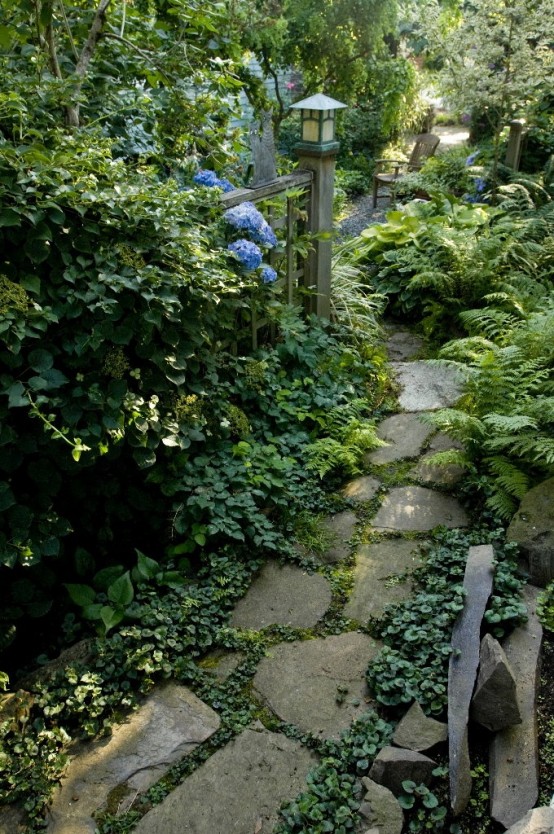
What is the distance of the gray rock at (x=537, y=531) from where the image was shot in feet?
9.32

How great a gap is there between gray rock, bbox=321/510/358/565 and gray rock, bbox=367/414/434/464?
1.78 feet

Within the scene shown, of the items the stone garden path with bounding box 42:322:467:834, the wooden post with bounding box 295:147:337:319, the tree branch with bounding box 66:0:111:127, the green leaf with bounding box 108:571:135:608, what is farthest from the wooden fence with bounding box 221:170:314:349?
the green leaf with bounding box 108:571:135:608

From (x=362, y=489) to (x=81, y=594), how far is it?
160 cm

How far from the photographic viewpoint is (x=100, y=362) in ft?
9.23

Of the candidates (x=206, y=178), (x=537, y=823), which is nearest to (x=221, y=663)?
(x=537, y=823)

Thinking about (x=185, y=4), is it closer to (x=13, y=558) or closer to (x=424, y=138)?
(x=13, y=558)

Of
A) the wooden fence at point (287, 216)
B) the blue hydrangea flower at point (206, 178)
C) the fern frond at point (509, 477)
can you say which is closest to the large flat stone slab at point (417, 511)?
the fern frond at point (509, 477)

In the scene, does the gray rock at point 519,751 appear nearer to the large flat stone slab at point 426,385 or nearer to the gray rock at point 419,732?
the gray rock at point 419,732

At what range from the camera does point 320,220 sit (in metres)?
4.77

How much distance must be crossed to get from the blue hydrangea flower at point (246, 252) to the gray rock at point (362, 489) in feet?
4.35

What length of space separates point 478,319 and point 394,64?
702cm

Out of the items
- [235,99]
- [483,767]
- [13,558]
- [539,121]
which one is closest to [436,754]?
[483,767]

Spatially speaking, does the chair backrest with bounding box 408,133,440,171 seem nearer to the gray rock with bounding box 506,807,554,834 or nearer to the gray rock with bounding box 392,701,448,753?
the gray rock with bounding box 392,701,448,753

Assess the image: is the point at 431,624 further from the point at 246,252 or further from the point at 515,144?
the point at 515,144
